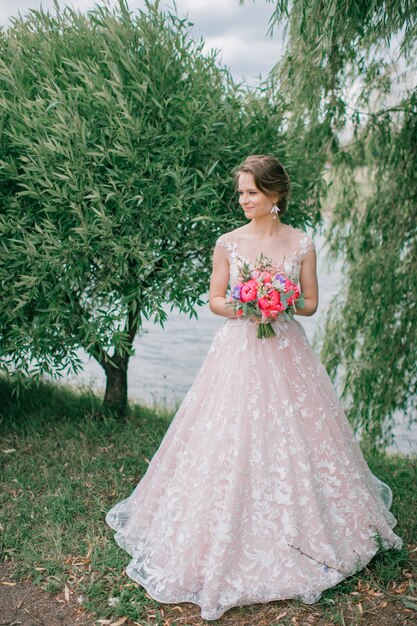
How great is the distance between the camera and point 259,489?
3.65m

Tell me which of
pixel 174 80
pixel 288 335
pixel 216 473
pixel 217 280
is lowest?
pixel 216 473

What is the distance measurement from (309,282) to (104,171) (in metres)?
2.21

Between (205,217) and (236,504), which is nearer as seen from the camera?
(236,504)

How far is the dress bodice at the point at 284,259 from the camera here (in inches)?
153

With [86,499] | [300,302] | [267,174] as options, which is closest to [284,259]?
[300,302]

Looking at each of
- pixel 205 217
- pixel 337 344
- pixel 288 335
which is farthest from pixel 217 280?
pixel 337 344

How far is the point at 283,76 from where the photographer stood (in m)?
6.63

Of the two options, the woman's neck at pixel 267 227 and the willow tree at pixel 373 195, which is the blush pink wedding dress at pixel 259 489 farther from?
the willow tree at pixel 373 195

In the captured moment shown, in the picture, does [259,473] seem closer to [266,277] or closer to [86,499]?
[266,277]

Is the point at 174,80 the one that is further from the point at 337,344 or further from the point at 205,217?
the point at 337,344

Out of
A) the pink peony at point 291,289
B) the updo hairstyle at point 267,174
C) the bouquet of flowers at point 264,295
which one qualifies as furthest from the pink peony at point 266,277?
the updo hairstyle at point 267,174

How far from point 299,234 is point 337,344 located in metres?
3.34

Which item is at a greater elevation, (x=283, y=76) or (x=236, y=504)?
(x=283, y=76)

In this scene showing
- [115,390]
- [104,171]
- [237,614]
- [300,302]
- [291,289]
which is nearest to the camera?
[237,614]
